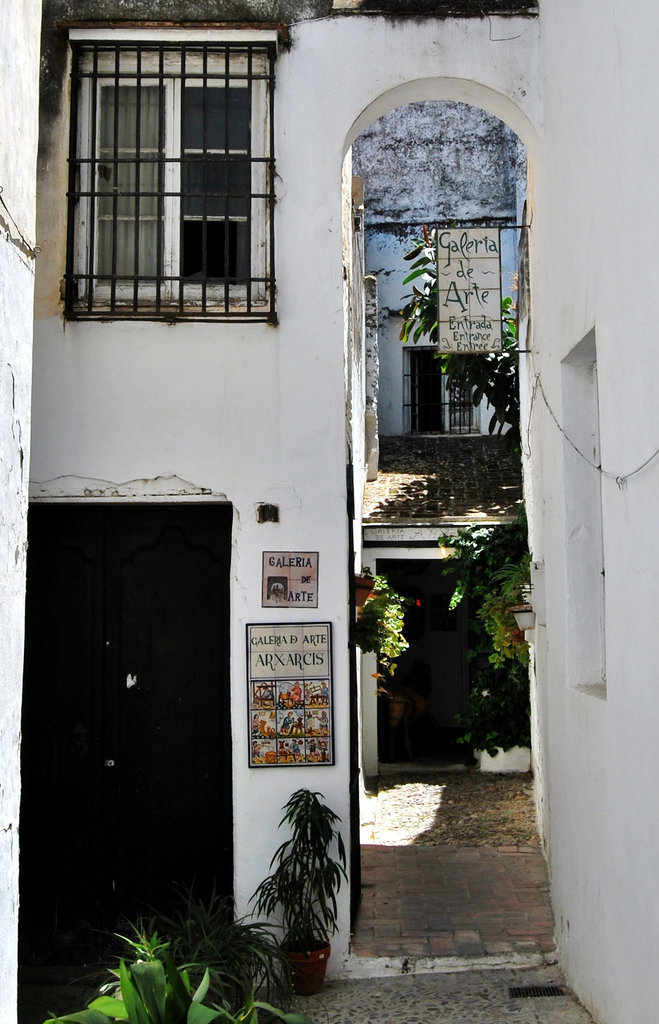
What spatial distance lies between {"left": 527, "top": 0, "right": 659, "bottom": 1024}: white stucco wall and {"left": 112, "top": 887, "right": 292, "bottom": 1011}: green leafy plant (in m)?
1.52

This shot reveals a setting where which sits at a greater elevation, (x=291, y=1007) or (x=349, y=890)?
(x=349, y=890)

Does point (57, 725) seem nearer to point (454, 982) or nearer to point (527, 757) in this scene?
Result: point (454, 982)

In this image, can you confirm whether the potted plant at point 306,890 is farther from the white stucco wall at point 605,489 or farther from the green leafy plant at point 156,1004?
the green leafy plant at point 156,1004

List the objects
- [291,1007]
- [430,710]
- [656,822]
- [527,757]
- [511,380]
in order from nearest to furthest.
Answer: [656,822] → [291,1007] → [511,380] → [527,757] → [430,710]

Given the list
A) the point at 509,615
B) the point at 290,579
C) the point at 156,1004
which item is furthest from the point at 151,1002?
the point at 509,615

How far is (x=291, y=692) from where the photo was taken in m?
5.96

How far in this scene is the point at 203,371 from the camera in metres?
6.16

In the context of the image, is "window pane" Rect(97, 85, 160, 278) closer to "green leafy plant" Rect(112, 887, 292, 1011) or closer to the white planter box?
"green leafy plant" Rect(112, 887, 292, 1011)

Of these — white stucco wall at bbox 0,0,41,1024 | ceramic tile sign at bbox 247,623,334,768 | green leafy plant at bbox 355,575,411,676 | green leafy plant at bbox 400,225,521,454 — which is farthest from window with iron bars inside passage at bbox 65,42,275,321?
green leafy plant at bbox 400,225,521,454

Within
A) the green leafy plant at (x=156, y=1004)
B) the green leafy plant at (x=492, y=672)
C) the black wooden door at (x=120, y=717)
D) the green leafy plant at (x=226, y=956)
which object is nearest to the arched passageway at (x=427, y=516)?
the green leafy plant at (x=492, y=672)

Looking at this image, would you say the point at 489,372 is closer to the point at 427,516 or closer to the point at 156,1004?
the point at 427,516

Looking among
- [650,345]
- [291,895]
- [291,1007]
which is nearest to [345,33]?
Result: [650,345]

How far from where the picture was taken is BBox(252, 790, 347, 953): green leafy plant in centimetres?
556

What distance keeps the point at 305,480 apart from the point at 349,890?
233 centimetres
